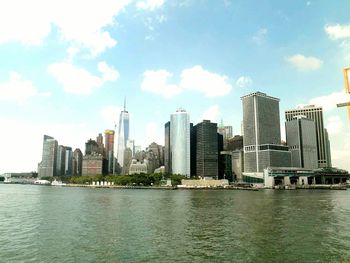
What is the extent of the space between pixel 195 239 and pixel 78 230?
17.7 metres

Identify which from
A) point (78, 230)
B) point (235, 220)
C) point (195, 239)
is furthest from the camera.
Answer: point (235, 220)

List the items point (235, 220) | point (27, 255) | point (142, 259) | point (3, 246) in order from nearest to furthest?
point (142, 259) < point (27, 255) < point (3, 246) < point (235, 220)

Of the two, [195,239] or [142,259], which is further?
[195,239]

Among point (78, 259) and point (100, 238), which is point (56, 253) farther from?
point (100, 238)

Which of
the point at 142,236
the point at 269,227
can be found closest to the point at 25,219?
the point at 142,236

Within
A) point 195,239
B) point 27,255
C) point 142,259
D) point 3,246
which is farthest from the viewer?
point 195,239

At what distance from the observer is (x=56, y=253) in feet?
121

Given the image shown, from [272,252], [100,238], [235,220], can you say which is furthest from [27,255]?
[235,220]

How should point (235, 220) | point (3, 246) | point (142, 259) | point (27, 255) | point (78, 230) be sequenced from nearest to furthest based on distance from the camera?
point (142, 259) < point (27, 255) < point (3, 246) < point (78, 230) < point (235, 220)

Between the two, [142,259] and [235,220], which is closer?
[142,259]

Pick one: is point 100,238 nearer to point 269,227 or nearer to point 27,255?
point 27,255

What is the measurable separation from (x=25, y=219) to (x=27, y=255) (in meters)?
30.5

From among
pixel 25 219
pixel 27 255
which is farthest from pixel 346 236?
pixel 25 219

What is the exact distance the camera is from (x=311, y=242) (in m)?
41.8
